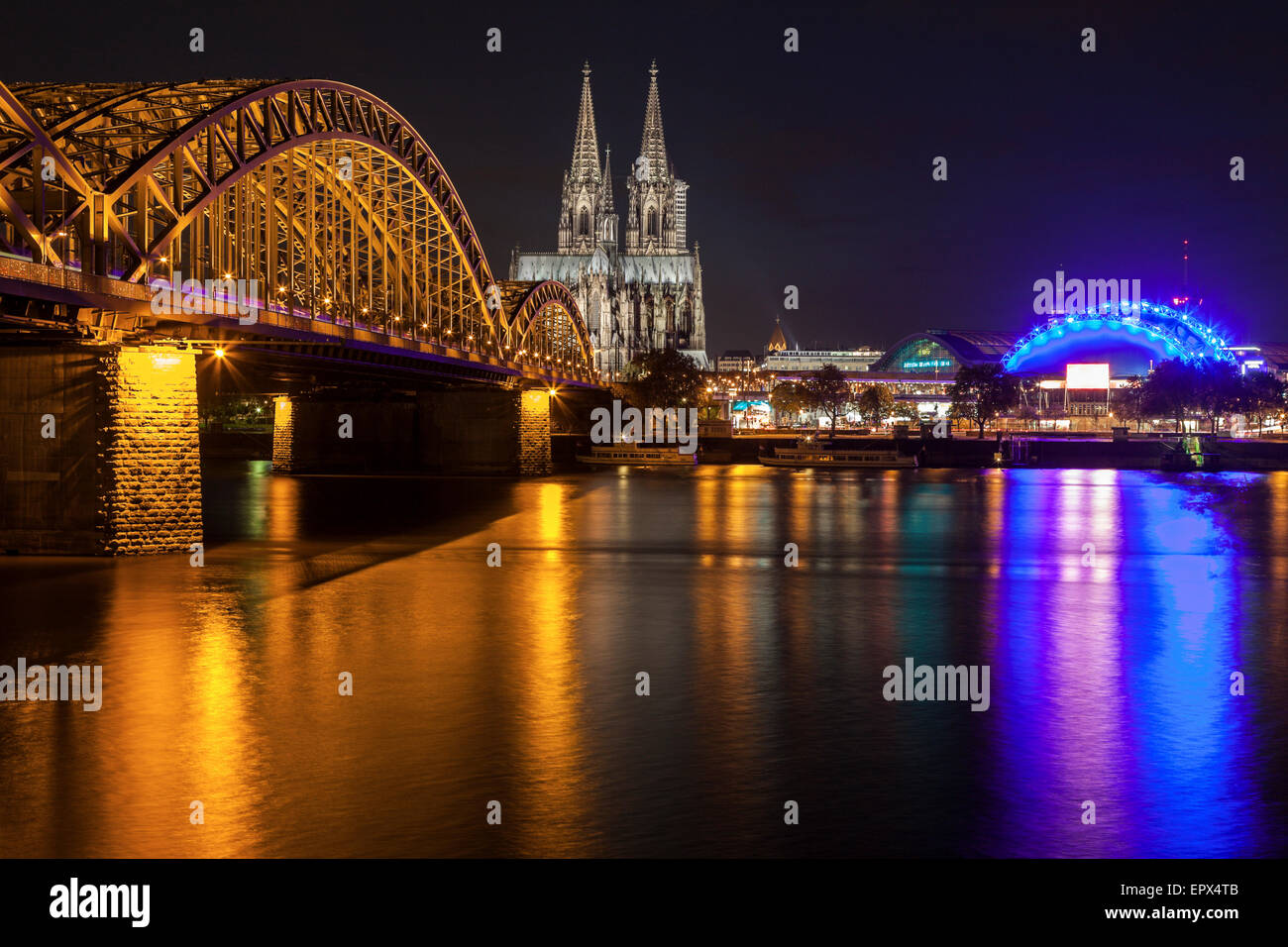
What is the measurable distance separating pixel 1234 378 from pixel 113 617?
128379 mm

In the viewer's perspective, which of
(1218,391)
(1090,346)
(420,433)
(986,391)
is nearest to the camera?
(420,433)

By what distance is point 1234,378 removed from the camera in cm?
13188

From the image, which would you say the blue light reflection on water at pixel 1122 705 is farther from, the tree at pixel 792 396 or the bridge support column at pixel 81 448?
the tree at pixel 792 396

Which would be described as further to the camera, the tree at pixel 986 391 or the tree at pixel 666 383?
the tree at pixel 986 391

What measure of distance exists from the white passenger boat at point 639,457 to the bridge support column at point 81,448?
64957 millimetres

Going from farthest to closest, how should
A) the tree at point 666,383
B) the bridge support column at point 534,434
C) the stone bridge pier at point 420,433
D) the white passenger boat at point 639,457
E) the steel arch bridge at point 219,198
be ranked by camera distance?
1. the tree at point 666,383
2. the white passenger boat at point 639,457
3. the stone bridge pier at point 420,433
4. the bridge support column at point 534,434
5. the steel arch bridge at point 219,198

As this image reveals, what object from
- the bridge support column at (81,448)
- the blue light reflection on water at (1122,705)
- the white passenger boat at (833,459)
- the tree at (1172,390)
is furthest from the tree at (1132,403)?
the bridge support column at (81,448)

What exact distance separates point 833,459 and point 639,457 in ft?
47.4

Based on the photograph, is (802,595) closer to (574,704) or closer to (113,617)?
(574,704)

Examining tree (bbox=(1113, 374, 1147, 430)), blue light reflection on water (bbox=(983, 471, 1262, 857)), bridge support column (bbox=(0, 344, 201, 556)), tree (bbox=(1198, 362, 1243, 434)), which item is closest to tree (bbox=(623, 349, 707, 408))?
tree (bbox=(1113, 374, 1147, 430))

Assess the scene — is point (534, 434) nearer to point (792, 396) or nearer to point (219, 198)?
point (219, 198)

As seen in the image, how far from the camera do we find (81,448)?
33000 mm

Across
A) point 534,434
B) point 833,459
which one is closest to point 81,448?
point 534,434

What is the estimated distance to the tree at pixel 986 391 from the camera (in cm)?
15712
